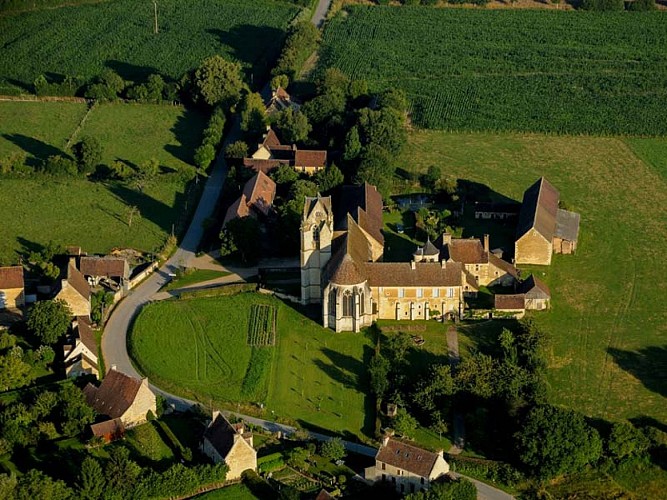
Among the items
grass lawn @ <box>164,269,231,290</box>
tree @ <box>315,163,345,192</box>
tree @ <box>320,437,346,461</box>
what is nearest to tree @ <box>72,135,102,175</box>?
tree @ <box>315,163,345,192</box>

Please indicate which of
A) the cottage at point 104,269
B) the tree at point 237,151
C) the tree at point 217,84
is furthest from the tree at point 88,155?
the cottage at point 104,269

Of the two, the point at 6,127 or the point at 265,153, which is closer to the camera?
the point at 265,153

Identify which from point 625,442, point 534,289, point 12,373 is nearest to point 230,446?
point 12,373

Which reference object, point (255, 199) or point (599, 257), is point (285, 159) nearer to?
point (255, 199)

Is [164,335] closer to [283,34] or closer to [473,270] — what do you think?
[473,270]

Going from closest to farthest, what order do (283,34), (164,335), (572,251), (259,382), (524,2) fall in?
1. (259,382)
2. (164,335)
3. (572,251)
4. (283,34)
5. (524,2)

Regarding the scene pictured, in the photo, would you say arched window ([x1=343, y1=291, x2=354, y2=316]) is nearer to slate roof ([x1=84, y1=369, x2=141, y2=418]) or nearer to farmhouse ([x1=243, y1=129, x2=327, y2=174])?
slate roof ([x1=84, y1=369, x2=141, y2=418])

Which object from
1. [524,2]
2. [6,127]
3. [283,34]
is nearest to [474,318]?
[6,127]
